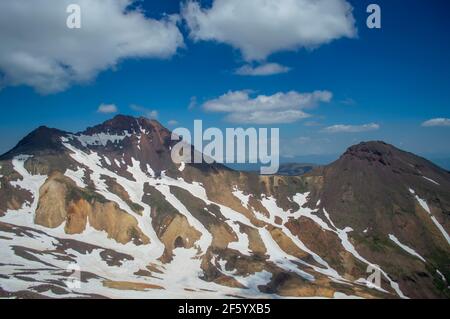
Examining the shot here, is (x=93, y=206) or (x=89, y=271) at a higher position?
(x=93, y=206)

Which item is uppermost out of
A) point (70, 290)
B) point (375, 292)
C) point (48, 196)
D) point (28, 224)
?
point (48, 196)

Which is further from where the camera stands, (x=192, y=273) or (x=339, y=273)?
(x=339, y=273)

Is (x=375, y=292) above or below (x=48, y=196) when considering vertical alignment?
below

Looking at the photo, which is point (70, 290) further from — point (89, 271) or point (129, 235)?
point (129, 235)
